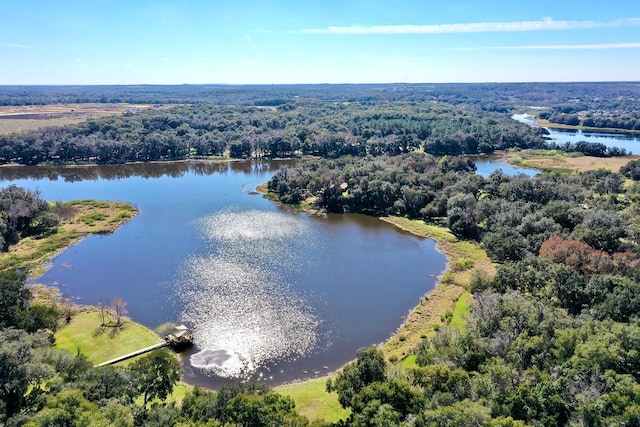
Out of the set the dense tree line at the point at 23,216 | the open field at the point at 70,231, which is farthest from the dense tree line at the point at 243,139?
the dense tree line at the point at 23,216

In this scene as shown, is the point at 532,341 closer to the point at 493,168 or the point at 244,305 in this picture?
the point at 244,305

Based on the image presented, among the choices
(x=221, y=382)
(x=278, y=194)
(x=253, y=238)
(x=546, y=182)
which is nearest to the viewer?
(x=221, y=382)

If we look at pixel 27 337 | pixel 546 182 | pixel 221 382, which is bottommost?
pixel 221 382

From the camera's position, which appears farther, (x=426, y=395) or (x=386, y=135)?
(x=386, y=135)

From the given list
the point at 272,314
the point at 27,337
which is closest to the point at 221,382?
the point at 272,314

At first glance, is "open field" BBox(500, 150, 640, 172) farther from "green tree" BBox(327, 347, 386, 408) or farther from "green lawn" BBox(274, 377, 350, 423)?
"green tree" BBox(327, 347, 386, 408)

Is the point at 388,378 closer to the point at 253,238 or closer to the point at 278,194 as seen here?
the point at 253,238
